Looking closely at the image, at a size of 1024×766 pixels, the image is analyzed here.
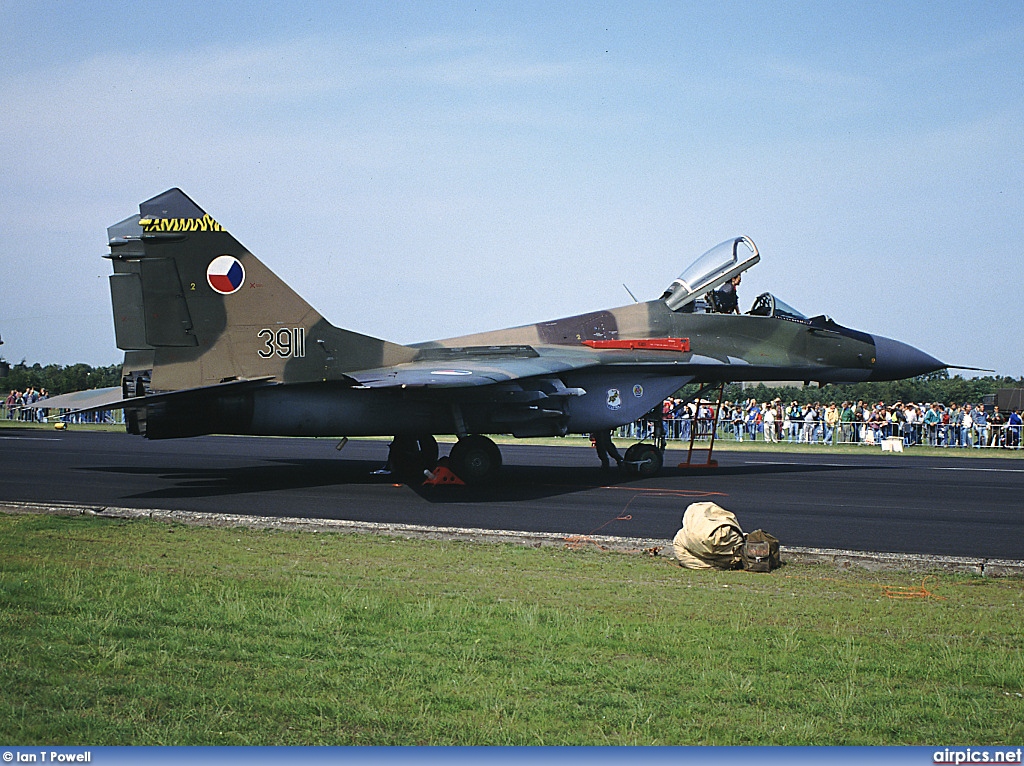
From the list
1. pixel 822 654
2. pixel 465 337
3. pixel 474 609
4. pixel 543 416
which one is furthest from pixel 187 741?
pixel 465 337

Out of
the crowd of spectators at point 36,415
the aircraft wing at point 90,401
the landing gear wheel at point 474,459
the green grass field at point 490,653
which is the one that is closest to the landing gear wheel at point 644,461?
the landing gear wheel at point 474,459

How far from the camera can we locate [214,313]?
1647cm

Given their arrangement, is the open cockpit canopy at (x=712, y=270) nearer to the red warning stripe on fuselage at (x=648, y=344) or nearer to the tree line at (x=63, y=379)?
the red warning stripe on fuselage at (x=648, y=344)

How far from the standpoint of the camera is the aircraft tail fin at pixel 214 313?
53.6ft

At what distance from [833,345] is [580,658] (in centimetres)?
1541

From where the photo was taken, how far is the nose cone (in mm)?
20188

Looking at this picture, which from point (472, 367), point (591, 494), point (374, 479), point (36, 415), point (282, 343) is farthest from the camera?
point (36, 415)

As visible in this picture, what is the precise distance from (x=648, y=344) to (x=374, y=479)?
598cm

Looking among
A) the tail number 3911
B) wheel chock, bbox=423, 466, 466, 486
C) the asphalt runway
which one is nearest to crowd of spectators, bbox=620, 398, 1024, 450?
the asphalt runway

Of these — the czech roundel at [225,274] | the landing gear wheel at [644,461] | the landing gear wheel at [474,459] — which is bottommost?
the landing gear wheel at [644,461]

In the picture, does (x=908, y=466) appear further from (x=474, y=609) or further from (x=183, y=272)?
(x=474, y=609)

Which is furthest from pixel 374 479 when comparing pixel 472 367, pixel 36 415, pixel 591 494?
pixel 36 415

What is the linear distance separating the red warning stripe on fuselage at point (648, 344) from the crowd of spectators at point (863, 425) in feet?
44.9

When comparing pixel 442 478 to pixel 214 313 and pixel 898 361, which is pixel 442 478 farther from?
pixel 898 361
